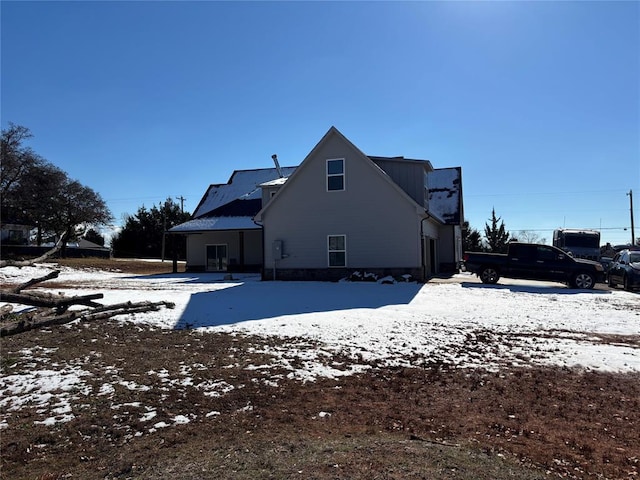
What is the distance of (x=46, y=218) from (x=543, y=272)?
47.1 meters

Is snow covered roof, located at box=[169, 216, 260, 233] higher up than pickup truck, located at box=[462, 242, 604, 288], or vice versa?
snow covered roof, located at box=[169, 216, 260, 233]

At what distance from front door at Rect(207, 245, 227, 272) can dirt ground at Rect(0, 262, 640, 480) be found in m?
23.4

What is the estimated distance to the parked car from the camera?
17812 millimetres

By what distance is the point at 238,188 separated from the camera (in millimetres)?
33719

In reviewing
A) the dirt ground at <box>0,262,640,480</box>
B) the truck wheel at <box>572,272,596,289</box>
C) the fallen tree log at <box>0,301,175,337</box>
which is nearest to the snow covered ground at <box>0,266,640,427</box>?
the dirt ground at <box>0,262,640,480</box>

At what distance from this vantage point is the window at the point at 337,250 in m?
20.8

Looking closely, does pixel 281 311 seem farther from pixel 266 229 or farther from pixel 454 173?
pixel 454 173

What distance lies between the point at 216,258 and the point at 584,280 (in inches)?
850

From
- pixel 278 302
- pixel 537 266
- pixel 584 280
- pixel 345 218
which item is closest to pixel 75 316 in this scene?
pixel 278 302

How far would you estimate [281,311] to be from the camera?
36.2 feet

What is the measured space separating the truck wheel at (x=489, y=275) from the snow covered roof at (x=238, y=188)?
16828 mm

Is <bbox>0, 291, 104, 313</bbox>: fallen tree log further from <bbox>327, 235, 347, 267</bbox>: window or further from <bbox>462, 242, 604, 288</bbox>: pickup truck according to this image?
<bbox>462, 242, 604, 288</bbox>: pickup truck

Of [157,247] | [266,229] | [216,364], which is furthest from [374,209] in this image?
[157,247]

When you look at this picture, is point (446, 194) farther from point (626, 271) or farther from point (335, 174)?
point (626, 271)
